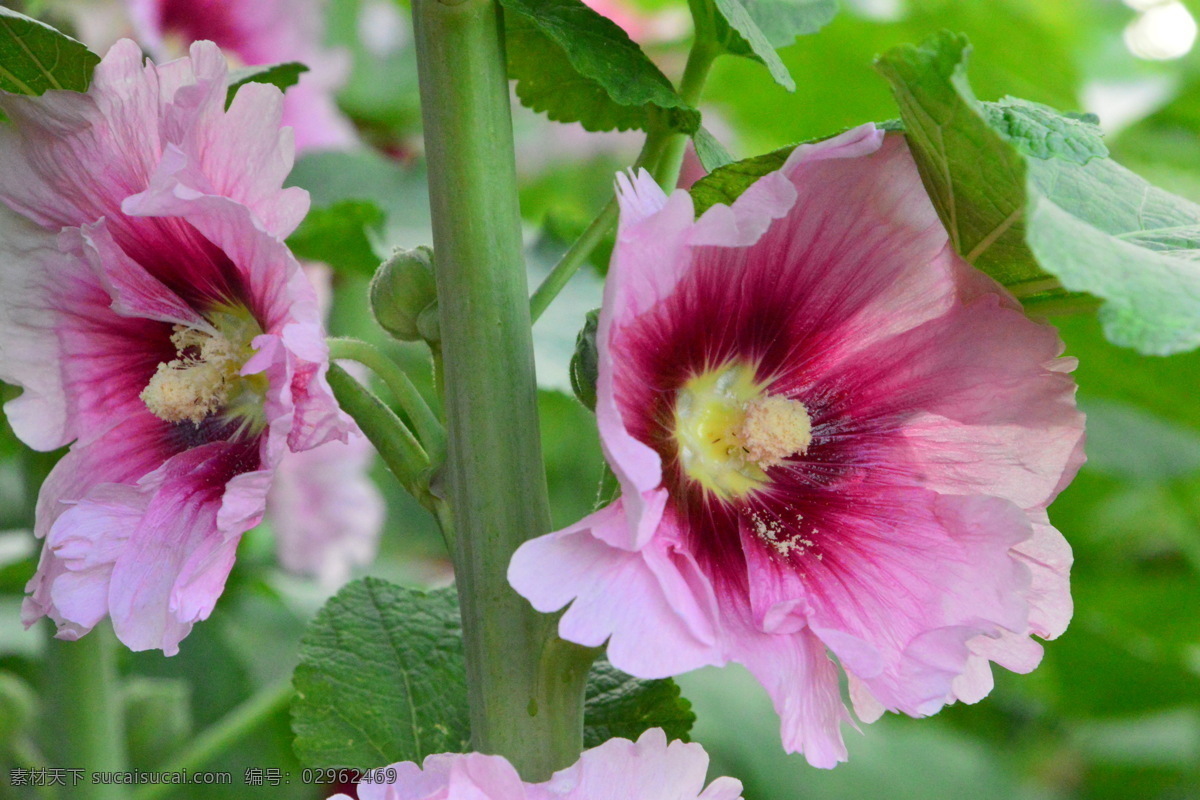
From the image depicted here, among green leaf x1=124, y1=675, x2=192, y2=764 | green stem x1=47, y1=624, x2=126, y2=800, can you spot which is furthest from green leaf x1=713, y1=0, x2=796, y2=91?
green leaf x1=124, y1=675, x2=192, y2=764

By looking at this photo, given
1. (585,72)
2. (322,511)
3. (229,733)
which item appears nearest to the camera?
(585,72)

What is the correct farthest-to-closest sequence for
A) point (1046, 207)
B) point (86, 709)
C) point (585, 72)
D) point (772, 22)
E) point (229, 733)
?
point (229, 733)
point (86, 709)
point (772, 22)
point (585, 72)
point (1046, 207)

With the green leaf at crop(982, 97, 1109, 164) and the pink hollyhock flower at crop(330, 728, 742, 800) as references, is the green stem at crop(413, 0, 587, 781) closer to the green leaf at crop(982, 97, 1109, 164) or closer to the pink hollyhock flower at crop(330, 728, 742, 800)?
the pink hollyhock flower at crop(330, 728, 742, 800)

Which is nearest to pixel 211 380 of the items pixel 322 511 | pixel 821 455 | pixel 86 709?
pixel 821 455

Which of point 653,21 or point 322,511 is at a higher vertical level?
point 653,21

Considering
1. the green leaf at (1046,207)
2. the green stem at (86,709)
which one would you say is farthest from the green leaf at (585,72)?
the green stem at (86,709)

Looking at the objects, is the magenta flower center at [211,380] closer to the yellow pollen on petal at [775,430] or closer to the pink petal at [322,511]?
the yellow pollen on petal at [775,430]

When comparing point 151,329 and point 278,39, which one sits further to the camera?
point 278,39

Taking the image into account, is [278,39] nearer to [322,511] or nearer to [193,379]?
[322,511]
